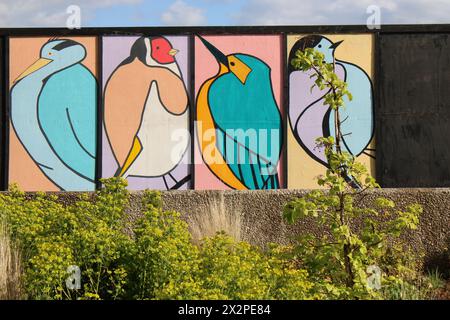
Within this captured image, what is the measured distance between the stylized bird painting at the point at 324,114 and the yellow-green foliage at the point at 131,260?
542 centimetres

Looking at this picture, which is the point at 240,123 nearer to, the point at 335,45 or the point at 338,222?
the point at 335,45

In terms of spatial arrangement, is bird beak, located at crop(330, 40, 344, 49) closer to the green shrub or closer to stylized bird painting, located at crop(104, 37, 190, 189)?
stylized bird painting, located at crop(104, 37, 190, 189)

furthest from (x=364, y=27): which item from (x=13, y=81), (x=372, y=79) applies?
(x=13, y=81)

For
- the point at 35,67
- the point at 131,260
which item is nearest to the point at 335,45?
the point at 35,67

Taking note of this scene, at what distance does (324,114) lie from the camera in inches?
442

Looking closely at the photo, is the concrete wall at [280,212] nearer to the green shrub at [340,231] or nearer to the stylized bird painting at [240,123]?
the green shrub at [340,231]

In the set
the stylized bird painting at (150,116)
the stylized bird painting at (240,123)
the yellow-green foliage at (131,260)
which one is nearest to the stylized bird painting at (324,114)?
the stylized bird painting at (240,123)

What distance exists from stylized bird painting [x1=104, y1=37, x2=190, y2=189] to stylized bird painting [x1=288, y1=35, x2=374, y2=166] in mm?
1760

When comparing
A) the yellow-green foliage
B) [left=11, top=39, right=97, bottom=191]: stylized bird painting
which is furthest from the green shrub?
[left=11, top=39, right=97, bottom=191]: stylized bird painting

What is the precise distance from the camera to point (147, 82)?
11.3 meters

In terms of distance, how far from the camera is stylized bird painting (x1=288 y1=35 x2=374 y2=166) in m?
11.2

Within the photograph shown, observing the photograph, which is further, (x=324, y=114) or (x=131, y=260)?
(x=324, y=114)

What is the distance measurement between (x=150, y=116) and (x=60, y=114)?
144 cm
